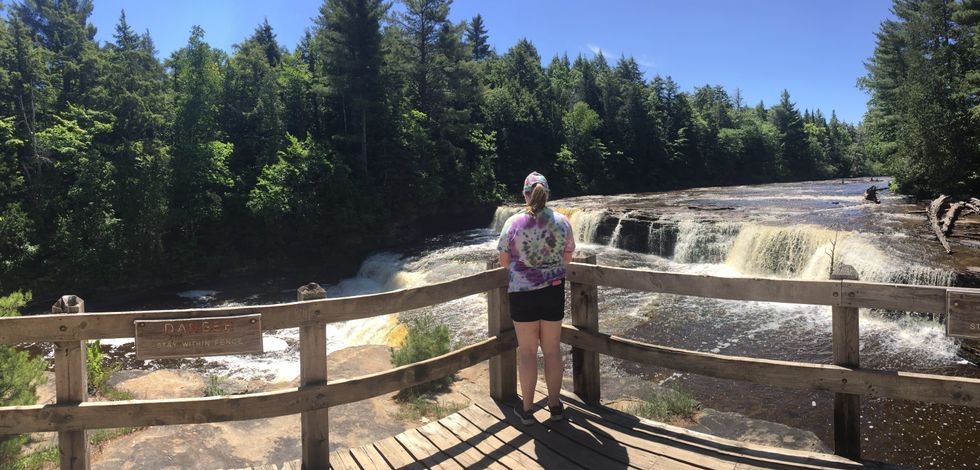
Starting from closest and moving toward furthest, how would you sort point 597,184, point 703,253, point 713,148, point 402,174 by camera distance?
point 703,253
point 402,174
point 597,184
point 713,148

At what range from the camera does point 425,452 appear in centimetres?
377

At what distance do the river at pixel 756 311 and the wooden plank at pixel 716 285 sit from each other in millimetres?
4070

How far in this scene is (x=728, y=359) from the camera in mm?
3646

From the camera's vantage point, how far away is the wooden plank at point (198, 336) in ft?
10.4

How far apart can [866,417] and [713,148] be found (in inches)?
2504

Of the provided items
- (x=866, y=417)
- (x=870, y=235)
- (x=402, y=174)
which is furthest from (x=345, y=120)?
(x=866, y=417)

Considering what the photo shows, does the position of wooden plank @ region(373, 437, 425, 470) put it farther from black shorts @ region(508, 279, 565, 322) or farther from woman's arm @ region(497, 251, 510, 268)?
woman's arm @ region(497, 251, 510, 268)

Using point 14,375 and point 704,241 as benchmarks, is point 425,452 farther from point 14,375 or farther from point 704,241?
point 704,241

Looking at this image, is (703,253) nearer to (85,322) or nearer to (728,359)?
(728,359)

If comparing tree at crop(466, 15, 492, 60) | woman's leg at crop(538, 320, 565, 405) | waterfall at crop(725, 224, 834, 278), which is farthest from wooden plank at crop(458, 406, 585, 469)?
tree at crop(466, 15, 492, 60)

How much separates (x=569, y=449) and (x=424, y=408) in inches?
100

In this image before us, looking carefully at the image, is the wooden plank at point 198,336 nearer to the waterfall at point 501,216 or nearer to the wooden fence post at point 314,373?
the wooden fence post at point 314,373

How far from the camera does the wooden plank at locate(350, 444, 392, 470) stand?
3.59 m

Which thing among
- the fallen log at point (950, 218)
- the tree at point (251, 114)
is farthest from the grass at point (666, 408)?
the tree at point (251, 114)
